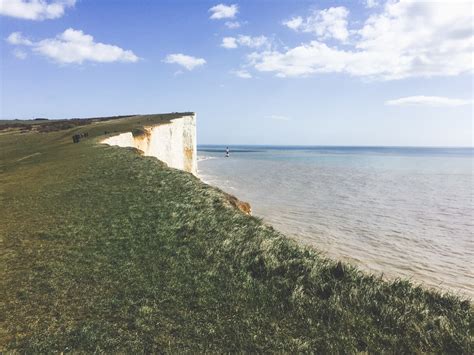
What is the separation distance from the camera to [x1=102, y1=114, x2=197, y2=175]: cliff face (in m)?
35.0

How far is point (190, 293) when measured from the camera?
7.43m

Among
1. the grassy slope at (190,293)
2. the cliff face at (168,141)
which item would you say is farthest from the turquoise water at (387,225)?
the cliff face at (168,141)

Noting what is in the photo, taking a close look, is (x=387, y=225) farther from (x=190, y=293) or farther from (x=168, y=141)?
(x=168, y=141)

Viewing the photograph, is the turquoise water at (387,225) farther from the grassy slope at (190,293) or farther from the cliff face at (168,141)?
the cliff face at (168,141)

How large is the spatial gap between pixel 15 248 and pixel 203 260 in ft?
17.7

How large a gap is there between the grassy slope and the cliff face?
2234 cm

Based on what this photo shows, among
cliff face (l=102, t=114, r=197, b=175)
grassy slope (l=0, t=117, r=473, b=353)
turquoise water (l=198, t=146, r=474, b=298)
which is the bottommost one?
turquoise water (l=198, t=146, r=474, b=298)

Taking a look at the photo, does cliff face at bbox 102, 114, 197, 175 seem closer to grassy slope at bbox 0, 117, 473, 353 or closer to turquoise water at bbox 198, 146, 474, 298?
turquoise water at bbox 198, 146, 474, 298

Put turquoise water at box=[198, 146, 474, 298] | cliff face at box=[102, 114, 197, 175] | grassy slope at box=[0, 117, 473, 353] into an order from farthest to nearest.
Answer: cliff face at box=[102, 114, 197, 175] → turquoise water at box=[198, 146, 474, 298] → grassy slope at box=[0, 117, 473, 353]

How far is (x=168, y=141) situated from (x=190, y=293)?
3919cm

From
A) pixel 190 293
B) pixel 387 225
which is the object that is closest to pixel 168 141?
pixel 387 225

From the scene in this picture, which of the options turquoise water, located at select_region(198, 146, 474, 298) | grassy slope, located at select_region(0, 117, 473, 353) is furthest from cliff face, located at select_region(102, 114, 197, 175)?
grassy slope, located at select_region(0, 117, 473, 353)

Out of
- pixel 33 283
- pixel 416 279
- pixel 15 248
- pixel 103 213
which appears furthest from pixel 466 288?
pixel 15 248

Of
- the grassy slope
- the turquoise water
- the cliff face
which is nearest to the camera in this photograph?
the grassy slope
